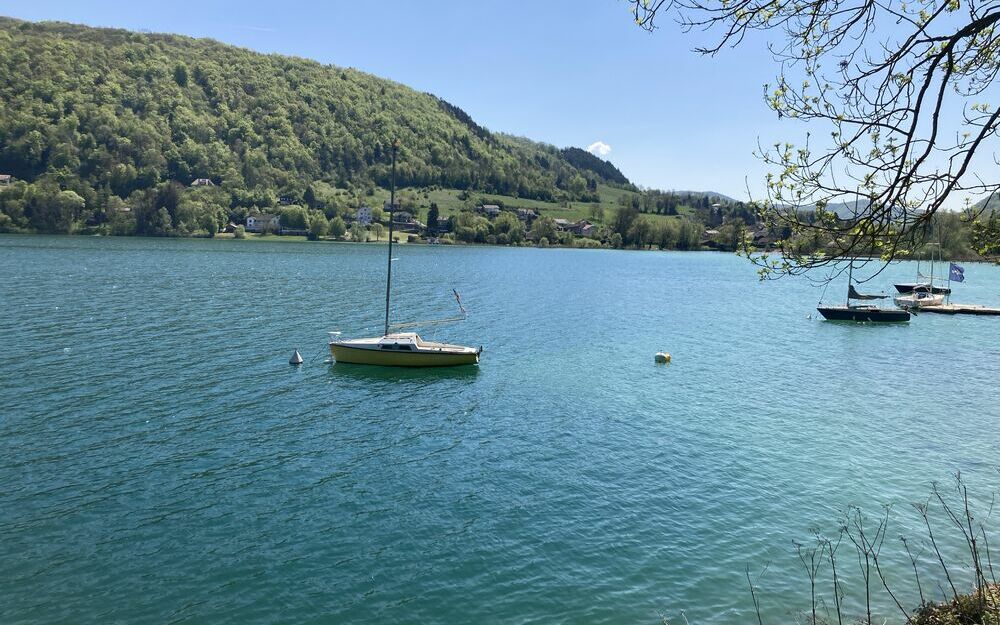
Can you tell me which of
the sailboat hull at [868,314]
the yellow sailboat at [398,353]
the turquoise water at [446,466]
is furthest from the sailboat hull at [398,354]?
the sailboat hull at [868,314]

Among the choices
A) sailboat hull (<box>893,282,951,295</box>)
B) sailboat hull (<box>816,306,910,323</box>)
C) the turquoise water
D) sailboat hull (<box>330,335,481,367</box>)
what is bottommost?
the turquoise water

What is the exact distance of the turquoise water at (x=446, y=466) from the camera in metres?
15.9

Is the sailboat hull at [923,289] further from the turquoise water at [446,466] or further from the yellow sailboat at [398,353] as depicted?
the yellow sailboat at [398,353]

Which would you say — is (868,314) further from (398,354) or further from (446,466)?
(446,466)

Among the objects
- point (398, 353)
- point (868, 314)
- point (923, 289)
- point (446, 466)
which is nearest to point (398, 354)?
point (398, 353)

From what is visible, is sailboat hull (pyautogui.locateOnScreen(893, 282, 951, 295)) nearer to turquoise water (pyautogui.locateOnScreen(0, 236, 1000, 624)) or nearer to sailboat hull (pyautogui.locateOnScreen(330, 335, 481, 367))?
turquoise water (pyautogui.locateOnScreen(0, 236, 1000, 624))

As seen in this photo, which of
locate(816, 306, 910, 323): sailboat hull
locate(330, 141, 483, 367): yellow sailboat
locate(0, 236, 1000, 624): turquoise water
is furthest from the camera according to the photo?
locate(816, 306, 910, 323): sailboat hull

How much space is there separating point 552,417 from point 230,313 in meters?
41.5

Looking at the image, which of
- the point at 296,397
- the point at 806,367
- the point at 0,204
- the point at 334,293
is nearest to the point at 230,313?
the point at 334,293

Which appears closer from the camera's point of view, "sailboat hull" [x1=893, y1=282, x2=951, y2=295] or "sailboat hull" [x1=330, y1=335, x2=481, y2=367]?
"sailboat hull" [x1=330, y1=335, x2=481, y2=367]

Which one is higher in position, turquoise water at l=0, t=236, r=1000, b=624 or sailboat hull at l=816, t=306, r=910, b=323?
sailboat hull at l=816, t=306, r=910, b=323

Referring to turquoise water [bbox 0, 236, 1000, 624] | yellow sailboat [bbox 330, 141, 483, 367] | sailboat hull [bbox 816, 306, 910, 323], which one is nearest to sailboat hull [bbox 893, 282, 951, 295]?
sailboat hull [bbox 816, 306, 910, 323]

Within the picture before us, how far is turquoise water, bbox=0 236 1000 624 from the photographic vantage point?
15.9 meters

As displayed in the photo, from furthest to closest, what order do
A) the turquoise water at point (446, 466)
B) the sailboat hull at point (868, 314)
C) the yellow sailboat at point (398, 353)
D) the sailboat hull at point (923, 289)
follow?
the sailboat hull at point (923, 289), the sailboat hull at point (868, 314), the yellow sailboat at point (398, 353), the turquoise water at point (446, 466)
